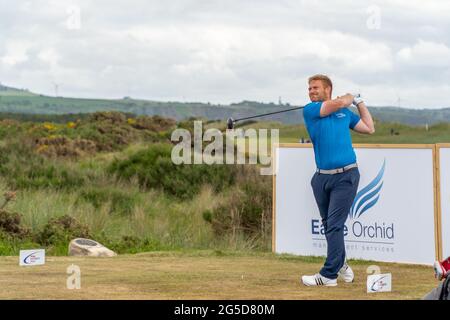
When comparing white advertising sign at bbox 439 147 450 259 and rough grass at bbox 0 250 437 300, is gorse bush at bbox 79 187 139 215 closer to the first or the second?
rough grass at bbox 0 250 437 300

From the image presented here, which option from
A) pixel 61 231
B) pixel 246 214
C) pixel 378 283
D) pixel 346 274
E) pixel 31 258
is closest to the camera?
pixel 378 283

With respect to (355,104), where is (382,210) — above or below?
below

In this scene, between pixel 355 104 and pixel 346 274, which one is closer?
pixel 355 104

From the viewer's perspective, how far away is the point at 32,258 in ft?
39.4

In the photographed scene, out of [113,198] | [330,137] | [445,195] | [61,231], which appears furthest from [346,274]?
[113,198]

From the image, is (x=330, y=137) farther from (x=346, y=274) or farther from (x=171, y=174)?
(x=171, y=174)

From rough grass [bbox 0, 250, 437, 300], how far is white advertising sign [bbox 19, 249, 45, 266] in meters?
0.13

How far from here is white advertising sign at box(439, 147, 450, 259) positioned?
492 inches

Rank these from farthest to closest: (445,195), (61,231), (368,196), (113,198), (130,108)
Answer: (130,108)
(113,198)
(61,231)
(368,196)
(445,195)

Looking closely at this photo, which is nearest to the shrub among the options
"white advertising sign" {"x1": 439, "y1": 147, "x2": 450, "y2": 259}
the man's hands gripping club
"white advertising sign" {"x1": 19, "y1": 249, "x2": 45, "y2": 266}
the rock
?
the rock

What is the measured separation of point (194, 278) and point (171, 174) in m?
17.4

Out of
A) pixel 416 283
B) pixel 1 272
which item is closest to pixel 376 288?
pixel 416 283

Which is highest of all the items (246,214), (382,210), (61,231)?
(382,210)
